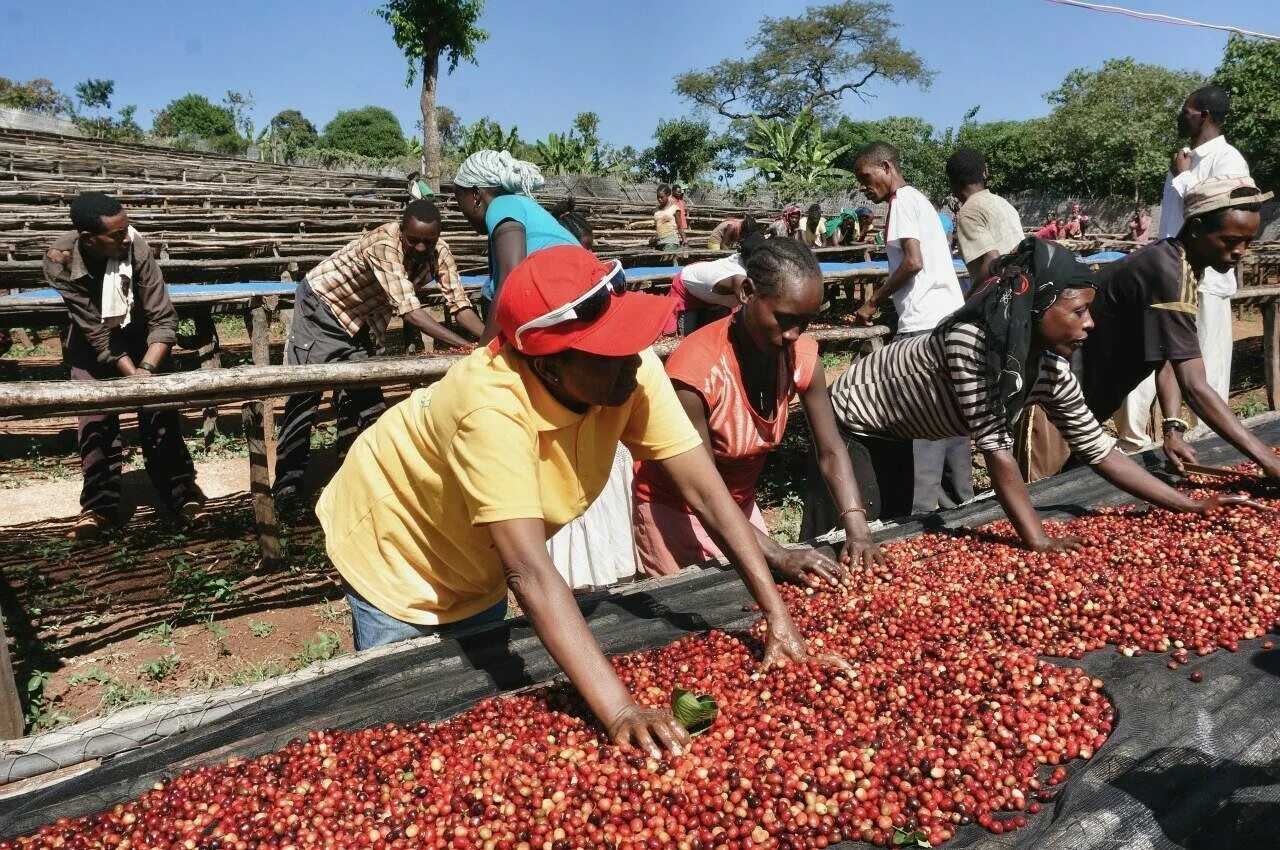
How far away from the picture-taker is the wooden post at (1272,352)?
6664mm

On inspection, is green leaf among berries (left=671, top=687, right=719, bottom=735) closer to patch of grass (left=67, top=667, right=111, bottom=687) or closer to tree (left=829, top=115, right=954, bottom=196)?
patch of grass (left=67, top=667, right=111, bottom=687)

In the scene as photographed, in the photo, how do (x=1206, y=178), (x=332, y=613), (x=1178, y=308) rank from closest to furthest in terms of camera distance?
(x=1178, y=308) → (x=332, y=613) → (x=1206, y=178)

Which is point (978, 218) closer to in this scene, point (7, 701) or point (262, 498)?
point (262, 498)

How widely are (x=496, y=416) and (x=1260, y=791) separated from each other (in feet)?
5.01

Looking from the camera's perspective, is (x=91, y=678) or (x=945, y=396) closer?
(x=945, y=396)

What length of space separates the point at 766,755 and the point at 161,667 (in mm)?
3182

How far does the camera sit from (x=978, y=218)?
4.80m

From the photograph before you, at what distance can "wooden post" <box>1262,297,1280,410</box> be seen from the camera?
666 cm

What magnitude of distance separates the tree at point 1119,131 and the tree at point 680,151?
11.5 meters

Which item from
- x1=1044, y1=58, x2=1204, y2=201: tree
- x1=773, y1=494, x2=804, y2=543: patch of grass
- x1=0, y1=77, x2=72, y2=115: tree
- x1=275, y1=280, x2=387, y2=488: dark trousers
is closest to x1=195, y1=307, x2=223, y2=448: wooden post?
x1=275, y1=280, x2=387, y2=488: dark trousers

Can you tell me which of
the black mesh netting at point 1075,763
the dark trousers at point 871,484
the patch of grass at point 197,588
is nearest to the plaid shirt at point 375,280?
the patch of grass at point 197,588

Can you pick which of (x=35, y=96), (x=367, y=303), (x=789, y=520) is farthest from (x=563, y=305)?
(x=35, y=96)

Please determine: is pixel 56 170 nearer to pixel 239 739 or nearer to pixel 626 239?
pixel 626 239

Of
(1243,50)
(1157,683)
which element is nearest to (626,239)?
(1157,683)
